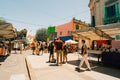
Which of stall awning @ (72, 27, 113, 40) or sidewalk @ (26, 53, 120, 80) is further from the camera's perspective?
stall awning @ (72, 27, 113, 40)

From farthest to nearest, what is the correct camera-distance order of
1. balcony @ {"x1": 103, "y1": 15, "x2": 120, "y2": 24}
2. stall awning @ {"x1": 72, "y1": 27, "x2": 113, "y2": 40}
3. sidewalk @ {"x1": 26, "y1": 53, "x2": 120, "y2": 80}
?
balcony @ {"x1": 103, "y1": 15, "x2": 120, "y2": 24}, stall awning @ {"x1": 72, "y1": 27, "x2": 113, "y2": 40}, sidewalk @ {"x1": 26, "y1": 53, "x2": 120, "y2": 80}

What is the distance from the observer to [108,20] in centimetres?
1522

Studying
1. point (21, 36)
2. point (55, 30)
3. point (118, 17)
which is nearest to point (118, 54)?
point (118, 17)

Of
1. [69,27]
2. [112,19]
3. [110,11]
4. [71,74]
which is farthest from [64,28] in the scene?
[71,74]

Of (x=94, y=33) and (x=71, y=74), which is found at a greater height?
(x=94, y=33)

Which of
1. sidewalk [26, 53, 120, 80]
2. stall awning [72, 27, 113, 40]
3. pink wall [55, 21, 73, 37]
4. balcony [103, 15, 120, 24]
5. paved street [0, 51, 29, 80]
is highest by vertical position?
pink wall [55, 21, 73, 37]

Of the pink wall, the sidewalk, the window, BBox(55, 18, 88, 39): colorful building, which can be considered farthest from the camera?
the pink wall

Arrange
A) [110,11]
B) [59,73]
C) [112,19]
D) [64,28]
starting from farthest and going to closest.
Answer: [64,28]
[110,11]
[112,19]
[59,73]

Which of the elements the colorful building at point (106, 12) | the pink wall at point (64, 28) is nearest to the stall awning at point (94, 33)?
the colorful building at point (106, 12)

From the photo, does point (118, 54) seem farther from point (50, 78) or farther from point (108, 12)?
point (108, 12)

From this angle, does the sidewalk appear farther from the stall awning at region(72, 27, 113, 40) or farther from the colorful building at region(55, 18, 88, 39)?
the colorful building at region(55, 18, 88, 39)

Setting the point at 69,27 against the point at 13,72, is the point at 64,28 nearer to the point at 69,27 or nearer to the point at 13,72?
the point at 69,27

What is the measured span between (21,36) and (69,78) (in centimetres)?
6355

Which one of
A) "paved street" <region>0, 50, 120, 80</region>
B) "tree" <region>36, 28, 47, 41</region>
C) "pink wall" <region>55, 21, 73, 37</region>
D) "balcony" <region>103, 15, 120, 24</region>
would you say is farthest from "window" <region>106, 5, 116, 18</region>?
"tree" <region>36, 28, 47, 41</region>
